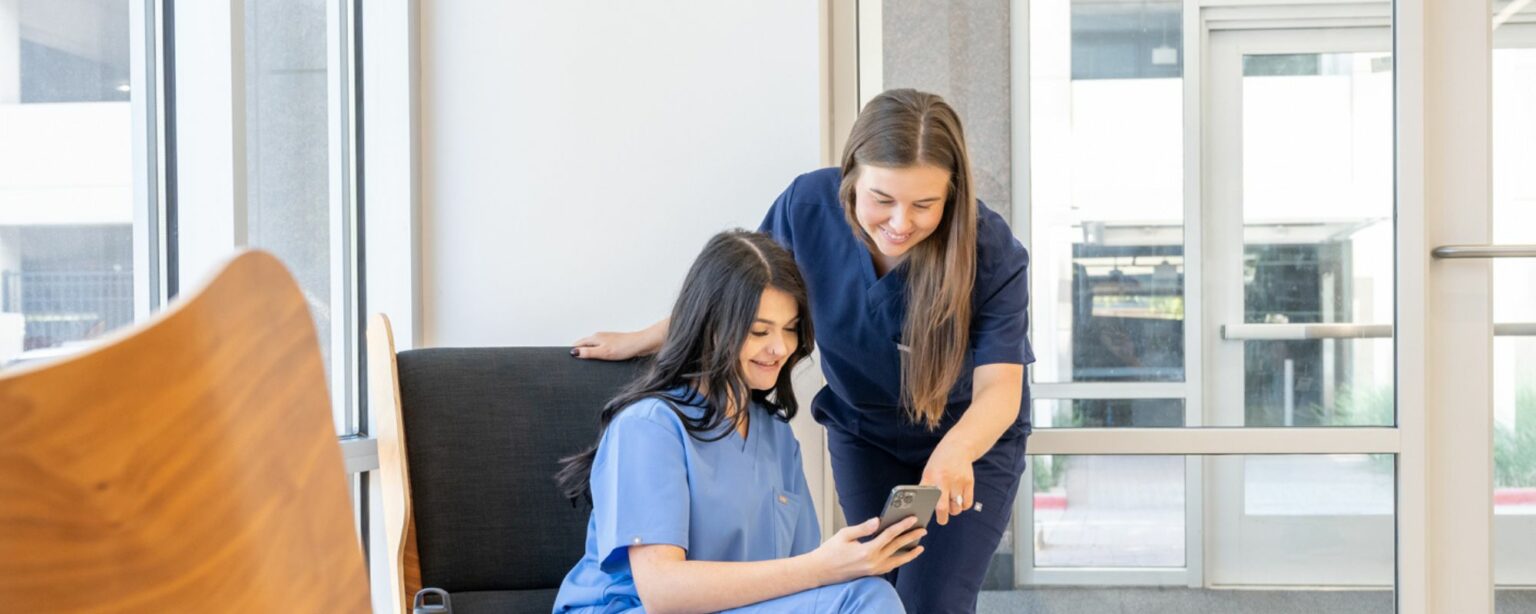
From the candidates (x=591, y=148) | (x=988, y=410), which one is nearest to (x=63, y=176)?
(x=591, y=148)

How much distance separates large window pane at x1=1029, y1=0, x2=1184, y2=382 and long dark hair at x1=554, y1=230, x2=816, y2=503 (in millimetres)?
723

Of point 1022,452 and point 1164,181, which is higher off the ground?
point 1164,181

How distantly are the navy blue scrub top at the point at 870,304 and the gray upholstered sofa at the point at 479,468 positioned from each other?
327 millimetres

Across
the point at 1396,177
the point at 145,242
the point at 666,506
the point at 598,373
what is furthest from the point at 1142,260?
the point at 145,242

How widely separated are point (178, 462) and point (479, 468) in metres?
1.42

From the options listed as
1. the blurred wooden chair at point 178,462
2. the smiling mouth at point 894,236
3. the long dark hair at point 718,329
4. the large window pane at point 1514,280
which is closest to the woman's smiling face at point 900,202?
the smiling mouth at point 894,236

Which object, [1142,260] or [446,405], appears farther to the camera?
[1142,260]

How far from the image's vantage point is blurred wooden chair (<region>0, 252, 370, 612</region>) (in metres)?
0.31

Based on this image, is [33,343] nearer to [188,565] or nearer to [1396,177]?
[188,565]

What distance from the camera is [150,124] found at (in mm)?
1569

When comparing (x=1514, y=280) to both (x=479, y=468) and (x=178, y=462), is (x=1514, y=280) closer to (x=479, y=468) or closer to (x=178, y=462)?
(x=479, y=468)

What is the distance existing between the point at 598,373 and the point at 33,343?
706mm

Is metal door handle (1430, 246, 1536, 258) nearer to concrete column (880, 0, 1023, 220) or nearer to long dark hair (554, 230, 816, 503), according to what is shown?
concrete column (880, 0, 1023, 220)

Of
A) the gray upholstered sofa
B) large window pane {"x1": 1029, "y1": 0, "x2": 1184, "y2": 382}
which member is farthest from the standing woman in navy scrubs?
large window pane {"x1": 1029, "y1": 0, "x2": 1184, "y2": 382}
